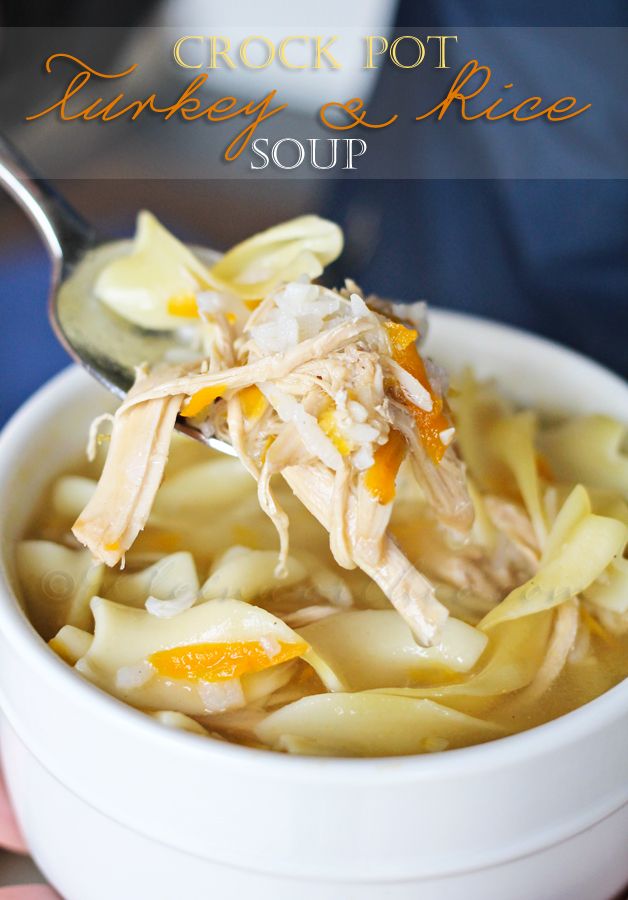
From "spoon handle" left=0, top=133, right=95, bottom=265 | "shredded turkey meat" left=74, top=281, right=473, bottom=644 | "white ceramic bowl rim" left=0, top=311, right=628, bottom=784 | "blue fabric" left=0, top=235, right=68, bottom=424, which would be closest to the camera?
"white ceramic bowl rim" left=0, top=311, right=628, bottom=784

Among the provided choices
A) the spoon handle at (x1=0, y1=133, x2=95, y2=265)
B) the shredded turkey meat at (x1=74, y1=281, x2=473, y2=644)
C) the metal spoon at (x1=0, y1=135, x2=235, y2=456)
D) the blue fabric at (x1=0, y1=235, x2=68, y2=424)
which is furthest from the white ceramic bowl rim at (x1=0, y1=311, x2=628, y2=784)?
the blue fabric at (x1=0, y1=235, x2=68, y2=424)

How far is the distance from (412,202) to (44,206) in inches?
37.9

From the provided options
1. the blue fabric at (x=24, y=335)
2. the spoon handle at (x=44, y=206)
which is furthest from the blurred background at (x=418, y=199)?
the spoon handle at (x=44, y=206)

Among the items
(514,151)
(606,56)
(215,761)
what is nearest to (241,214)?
(514,151)

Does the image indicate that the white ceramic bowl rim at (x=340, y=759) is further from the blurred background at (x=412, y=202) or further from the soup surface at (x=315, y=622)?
the blurred background at (x=412, y=202)

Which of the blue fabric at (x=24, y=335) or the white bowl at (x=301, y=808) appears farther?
the blue fabric at (x=24, y=335)

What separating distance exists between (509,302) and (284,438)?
1.17 metres

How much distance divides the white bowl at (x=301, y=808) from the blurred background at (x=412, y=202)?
791mm

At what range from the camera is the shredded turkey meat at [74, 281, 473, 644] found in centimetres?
96

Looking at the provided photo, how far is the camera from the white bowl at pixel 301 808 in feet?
2.77

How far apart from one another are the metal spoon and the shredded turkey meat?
26 centimetres

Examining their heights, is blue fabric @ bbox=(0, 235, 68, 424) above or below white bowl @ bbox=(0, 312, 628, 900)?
above

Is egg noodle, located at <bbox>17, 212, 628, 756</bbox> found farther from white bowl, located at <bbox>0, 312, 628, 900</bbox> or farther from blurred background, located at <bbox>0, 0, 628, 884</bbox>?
blurred background, located at <bbox>0, 0, 628, 884</bbox>

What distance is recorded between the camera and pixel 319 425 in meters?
0.97
